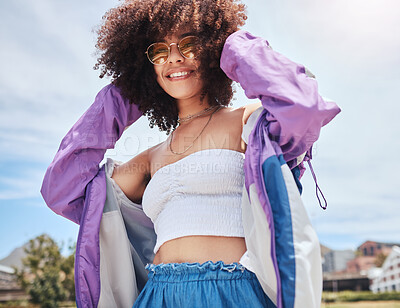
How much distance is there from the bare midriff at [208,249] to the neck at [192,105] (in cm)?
74

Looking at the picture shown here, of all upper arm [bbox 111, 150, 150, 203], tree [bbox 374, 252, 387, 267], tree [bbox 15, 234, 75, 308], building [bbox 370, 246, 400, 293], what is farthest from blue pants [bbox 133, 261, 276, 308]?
tree [bbox 374, 252, 387, 267]

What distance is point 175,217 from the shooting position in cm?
184

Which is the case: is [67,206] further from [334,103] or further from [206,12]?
[334,103]

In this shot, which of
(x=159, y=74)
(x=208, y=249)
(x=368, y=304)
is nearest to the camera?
(x=208, y=249)

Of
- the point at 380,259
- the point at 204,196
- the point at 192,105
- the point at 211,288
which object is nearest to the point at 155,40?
the point at 192,105

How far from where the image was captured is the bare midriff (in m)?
1.70

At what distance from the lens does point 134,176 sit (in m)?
2.24

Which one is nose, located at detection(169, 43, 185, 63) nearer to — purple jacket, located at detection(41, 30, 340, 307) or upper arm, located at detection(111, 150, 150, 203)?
purple jacket, located at detection(41, 30, 340, 307)

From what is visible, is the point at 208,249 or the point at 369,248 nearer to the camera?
the point at 208,249

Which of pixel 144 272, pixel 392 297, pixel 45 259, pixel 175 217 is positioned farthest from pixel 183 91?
pixel 392 297

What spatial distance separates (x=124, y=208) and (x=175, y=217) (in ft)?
1.50

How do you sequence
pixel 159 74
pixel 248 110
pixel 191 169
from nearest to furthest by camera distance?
1. pixel 191 169
2. pixel 248 110
3. pixel 159 74

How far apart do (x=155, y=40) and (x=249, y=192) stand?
40.8 inches

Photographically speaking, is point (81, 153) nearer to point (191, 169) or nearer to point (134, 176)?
point (134, 176)
